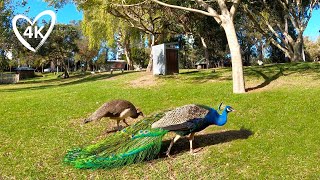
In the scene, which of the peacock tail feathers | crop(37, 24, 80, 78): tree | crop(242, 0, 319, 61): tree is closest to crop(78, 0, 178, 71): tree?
crop(242, 0, 319, 61): tree

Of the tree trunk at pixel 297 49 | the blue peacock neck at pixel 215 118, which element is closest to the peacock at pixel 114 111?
the blue peacock neck at pixel 215 118

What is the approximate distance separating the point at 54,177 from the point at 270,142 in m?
5.65

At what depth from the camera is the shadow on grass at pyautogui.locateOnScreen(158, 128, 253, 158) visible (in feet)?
29.9

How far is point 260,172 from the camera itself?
7.64 metres

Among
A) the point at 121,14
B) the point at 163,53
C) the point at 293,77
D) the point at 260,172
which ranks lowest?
the point at 260,172

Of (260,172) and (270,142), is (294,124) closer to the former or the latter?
(270,142)

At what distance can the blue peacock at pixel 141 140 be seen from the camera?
289 inches

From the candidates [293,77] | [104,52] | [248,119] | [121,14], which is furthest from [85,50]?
[248,119]

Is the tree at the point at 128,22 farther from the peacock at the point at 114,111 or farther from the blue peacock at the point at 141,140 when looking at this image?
the blue peacock at the point at 141,140

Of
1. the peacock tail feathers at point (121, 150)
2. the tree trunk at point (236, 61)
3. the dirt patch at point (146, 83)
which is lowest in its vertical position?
the peacock tail feathers at point (121, 150)

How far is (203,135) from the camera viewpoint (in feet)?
33.8

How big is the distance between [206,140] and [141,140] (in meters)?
2.95

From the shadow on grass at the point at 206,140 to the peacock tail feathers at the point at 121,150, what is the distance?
1112 mm

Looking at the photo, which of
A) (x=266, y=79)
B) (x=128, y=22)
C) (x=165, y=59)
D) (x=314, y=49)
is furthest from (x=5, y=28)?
(x=314, y=49)
